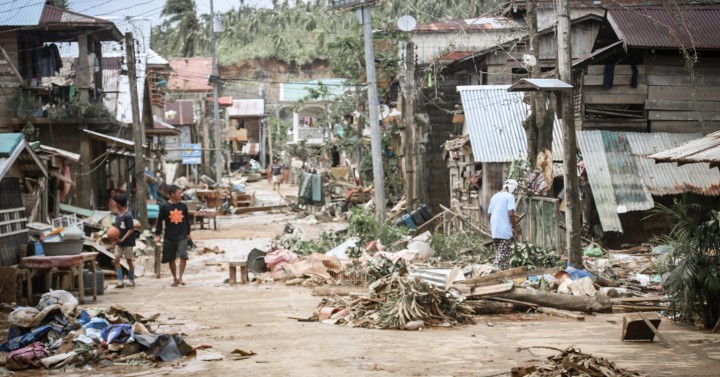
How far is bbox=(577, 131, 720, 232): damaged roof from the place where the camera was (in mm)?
20797

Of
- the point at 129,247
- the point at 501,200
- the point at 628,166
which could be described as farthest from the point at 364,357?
the point at 628,166

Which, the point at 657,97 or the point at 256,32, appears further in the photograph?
the point at 256,32

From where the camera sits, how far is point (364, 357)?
9547 millimetres

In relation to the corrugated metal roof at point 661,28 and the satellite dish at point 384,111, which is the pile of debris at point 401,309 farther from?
the satellite dish at point 384,111

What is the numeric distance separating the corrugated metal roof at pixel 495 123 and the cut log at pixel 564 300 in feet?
39.1

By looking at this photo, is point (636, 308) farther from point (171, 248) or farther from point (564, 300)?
point (171, 248)

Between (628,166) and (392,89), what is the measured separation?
21.9 m

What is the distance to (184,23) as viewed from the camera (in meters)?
84.1

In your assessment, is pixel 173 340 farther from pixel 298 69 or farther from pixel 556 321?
pixel 298 69

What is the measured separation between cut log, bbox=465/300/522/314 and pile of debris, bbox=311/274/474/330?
1.25 feet

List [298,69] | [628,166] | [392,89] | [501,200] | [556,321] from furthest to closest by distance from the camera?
[298,69] → [392,89] → [628,166] → [501,200] → [556,321]

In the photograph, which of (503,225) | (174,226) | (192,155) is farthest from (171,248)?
(192,155)

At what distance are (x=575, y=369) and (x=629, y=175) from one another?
562 inches

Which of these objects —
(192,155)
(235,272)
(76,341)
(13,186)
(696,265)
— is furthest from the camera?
(192,155)
